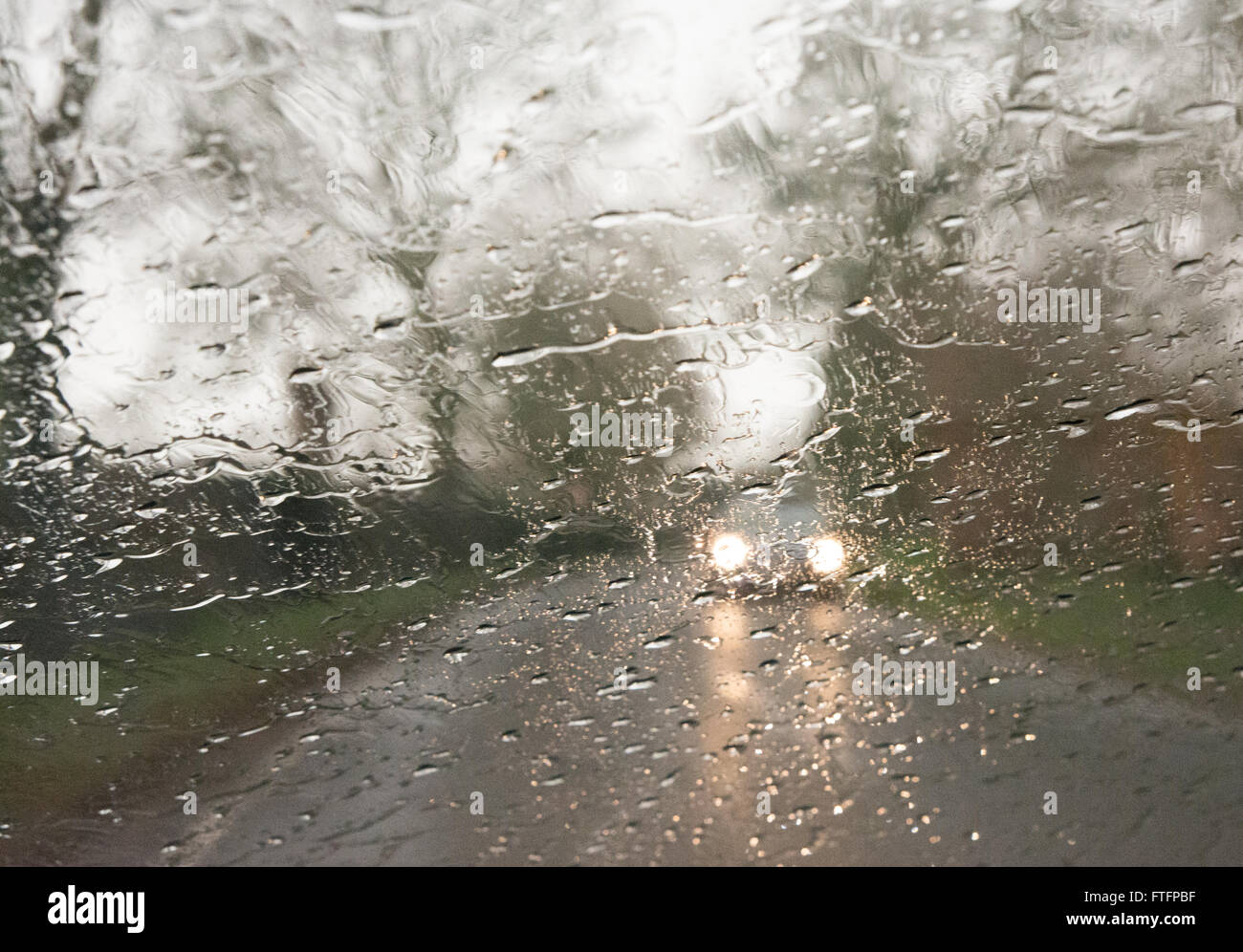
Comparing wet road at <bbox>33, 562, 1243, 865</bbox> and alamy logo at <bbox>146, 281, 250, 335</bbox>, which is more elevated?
alamy logo at <bbox>146, 281, 250, 335</bbox>

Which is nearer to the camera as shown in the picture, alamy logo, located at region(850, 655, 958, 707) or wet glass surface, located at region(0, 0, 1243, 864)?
wet glass surface, located at region(0, 0, 1243, 864)

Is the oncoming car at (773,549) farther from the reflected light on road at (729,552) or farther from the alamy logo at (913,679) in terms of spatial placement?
the alamy logo at (913,679)

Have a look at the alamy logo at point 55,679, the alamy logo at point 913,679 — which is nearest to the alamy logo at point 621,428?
the alamy logo at point 913,679

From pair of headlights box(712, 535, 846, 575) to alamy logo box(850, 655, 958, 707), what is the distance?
0.51 ft

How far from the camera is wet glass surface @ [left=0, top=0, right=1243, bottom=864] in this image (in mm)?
924

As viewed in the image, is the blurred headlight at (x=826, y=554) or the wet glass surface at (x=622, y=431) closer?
the wet glass surface at (x=622, y=431)

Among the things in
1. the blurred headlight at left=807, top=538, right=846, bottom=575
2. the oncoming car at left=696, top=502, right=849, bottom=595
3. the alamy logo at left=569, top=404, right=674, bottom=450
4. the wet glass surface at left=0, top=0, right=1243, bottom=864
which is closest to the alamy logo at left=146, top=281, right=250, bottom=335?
the wet glass surface at left=0, top=0, right=1243, bottom=864

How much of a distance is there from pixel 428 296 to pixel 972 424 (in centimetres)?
80

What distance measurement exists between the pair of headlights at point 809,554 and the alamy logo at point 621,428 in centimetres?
18
